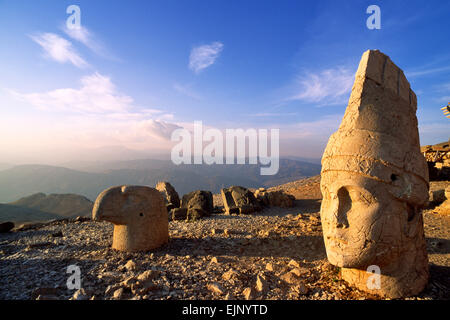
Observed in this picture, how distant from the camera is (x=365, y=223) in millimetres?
3105

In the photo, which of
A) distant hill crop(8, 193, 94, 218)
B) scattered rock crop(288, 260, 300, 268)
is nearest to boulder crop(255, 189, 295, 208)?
scattered rock crop(288, 260, 300, 268)

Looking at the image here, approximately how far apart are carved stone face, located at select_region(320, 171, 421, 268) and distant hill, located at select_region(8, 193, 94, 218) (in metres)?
19.3

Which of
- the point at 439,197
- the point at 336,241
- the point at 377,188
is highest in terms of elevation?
the point at 377,188

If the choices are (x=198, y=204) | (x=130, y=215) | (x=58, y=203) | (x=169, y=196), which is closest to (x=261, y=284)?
(x=130, y=215)

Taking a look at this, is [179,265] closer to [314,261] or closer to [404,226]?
[314,261]

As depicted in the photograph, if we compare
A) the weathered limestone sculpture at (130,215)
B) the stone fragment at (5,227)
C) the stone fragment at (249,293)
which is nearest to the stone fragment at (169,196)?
the weathered limestone sculpture at (130,215)

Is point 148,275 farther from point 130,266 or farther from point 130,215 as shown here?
point 130,215

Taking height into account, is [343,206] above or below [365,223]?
above

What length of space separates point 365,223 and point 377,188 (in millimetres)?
521

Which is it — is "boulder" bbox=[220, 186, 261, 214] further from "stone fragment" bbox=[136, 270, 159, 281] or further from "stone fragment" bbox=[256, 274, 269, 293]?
"stone fragment" bbox=[136, 270, 159, 281]

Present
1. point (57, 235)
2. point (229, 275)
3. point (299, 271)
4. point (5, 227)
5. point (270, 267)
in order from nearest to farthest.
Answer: point (229, 275)
point (299, 271)
point (270, 267)
point (57, 235)
point (5, 227)

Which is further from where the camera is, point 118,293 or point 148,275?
point 148,275

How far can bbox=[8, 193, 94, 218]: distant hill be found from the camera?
1780 cm
